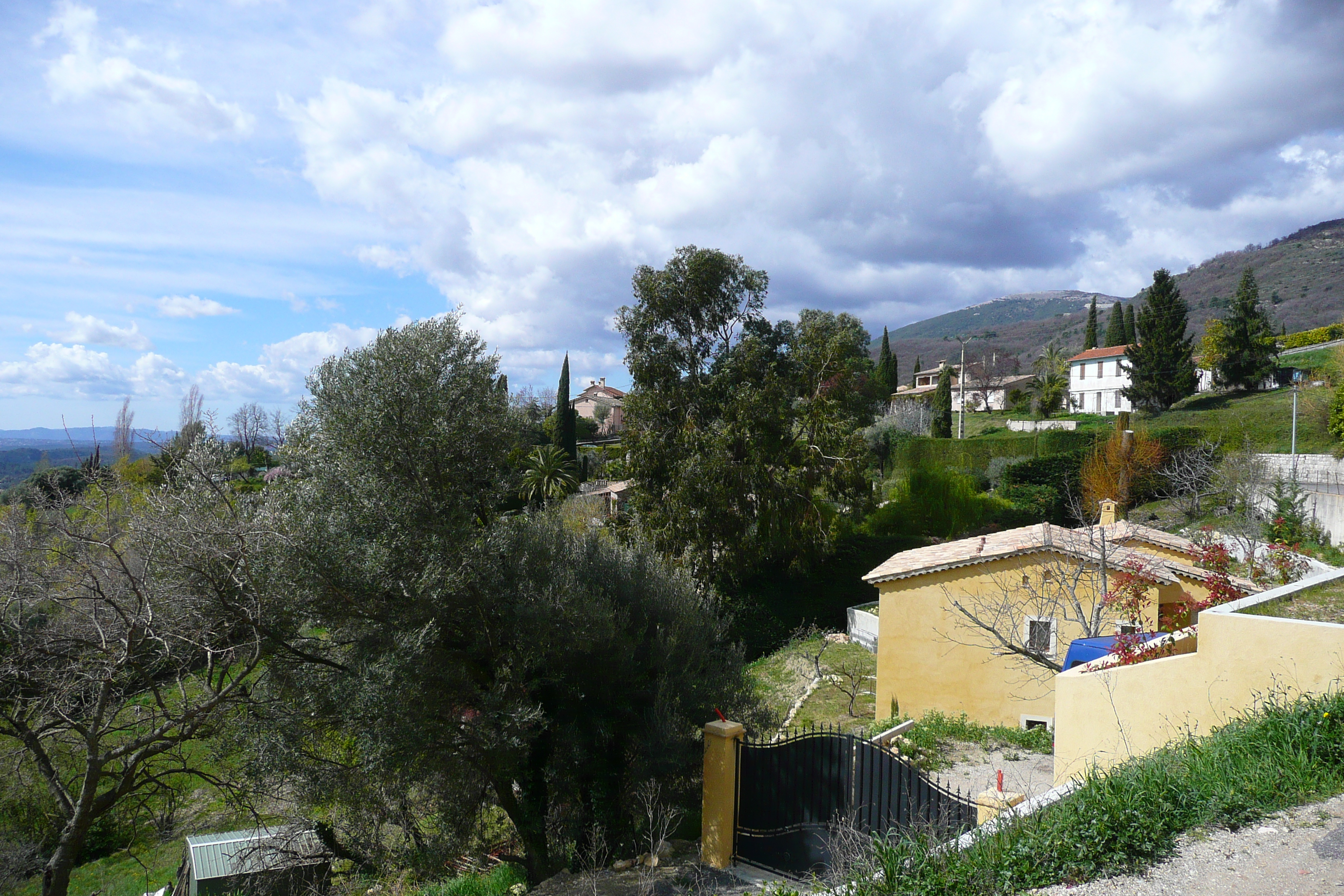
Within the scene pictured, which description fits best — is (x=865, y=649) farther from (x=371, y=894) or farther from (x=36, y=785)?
(x=36, y=785)

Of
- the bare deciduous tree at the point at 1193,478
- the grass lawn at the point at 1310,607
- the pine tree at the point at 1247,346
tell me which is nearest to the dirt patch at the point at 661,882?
the grass lawn at the point at 1310,607

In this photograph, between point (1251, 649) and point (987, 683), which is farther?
point (987, 683)

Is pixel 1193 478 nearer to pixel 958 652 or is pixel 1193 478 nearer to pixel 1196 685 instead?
pixel 958 652

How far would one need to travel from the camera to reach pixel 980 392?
6266cm

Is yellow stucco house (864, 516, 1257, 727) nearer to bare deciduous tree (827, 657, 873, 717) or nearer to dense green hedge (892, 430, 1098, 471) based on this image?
bare deciduous tree (827, 657, 873, 717)

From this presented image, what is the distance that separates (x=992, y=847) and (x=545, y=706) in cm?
603

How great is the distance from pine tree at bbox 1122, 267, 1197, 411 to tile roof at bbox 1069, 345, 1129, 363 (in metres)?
5.29

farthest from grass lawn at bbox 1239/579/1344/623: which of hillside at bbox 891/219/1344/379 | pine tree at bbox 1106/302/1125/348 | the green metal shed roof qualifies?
hillside at bbox 891/219/1344/379

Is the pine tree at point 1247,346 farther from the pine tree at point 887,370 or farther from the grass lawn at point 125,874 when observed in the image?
the grass lawn at point 125,874

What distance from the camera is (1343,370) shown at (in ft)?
98.5

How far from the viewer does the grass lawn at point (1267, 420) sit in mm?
31750

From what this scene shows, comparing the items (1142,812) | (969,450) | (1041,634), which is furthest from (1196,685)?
(969,450)

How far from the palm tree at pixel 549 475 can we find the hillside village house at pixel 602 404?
2738 cm

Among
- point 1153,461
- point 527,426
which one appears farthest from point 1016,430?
point 527,426
